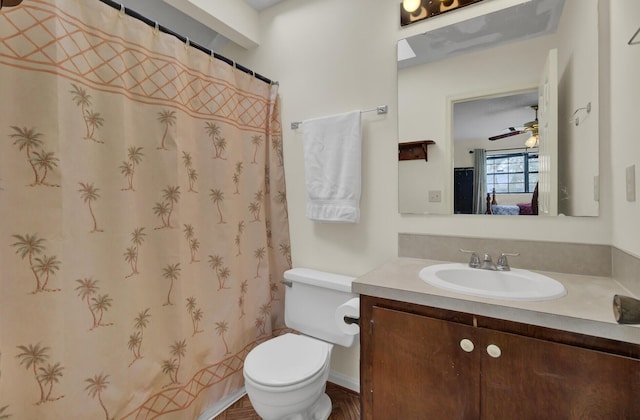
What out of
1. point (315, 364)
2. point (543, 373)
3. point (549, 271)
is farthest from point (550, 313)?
point (315, 364)

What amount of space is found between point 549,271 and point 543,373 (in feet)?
1.90

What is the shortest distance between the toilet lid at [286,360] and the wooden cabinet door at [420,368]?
0.34 meters

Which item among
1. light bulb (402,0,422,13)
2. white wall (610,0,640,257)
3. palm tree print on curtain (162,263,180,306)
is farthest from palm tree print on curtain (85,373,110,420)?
light bulb (402,0,422,13)

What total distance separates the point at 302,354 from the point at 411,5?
6.29 ft

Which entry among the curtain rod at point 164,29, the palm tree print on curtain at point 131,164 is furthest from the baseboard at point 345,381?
the curtain rod at point 164,29

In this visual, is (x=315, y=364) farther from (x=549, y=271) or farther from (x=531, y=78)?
(x=531, y=78)

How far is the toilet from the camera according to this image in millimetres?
1264

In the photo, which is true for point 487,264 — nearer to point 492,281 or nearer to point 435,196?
point 492,281

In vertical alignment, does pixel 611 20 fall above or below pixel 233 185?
above

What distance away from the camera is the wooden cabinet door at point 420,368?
94 centimetres

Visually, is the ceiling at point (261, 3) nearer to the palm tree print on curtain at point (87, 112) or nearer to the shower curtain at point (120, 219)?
the shower curtain at point (120, 219)

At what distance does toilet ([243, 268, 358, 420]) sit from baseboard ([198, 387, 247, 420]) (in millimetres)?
444

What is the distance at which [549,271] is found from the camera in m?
1.25

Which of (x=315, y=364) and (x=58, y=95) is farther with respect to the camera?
(x=315, y=364)
